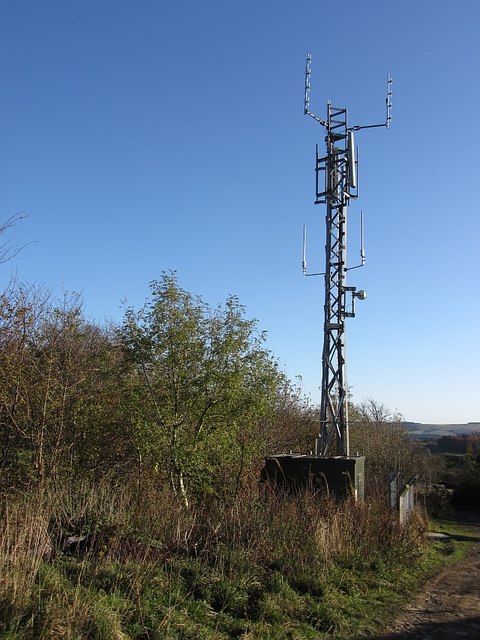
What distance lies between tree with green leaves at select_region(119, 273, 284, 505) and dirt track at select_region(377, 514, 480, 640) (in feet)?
15.0

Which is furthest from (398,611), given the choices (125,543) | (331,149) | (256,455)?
(331,149)

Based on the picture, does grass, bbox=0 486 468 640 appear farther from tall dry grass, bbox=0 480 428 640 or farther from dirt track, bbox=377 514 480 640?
dirt track, bbox=377 514 480 640

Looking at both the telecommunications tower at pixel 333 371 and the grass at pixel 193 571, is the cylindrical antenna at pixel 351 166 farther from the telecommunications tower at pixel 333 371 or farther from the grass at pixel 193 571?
the grass at pixel 193 571

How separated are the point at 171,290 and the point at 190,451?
345 cm

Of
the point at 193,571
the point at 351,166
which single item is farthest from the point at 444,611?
the point at 351,166

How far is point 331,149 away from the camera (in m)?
17.4

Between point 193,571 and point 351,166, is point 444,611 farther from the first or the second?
point 351,166

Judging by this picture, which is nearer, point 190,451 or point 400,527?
→ point 400,527

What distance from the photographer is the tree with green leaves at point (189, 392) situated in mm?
12398

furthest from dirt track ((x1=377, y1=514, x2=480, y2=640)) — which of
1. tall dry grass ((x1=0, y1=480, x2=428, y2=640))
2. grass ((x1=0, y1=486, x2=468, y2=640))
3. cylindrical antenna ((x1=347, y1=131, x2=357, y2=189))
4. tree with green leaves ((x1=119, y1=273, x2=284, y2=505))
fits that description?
cylindrical antenna ((x1=347, y1=131, x2=357, y2=189))

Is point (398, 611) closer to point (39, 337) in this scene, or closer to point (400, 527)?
point (400, 527)

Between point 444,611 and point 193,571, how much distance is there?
11.4ft

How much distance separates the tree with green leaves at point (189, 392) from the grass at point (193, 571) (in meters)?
2.57

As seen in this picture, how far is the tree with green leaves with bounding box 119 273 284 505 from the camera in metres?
12.4
